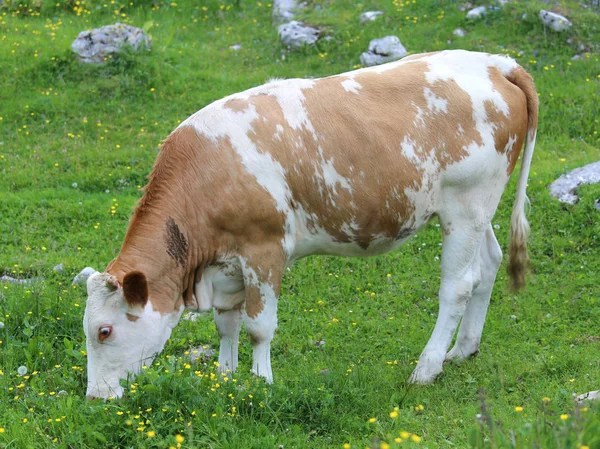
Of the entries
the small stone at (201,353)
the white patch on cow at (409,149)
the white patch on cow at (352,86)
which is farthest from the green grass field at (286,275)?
the white patch on cow at (352,86)

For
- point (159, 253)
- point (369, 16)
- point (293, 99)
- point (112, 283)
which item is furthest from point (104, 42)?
point (112, 283)

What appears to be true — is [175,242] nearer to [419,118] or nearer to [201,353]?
[201,353]

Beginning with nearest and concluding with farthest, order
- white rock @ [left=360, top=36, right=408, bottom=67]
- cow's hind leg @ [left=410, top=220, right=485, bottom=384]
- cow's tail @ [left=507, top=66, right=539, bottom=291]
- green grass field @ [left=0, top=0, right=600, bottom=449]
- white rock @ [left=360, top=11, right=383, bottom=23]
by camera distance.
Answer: green grass field @ [left=0, top=0, right=600, bottom=449]
cow's hind leg @ [left=410, top=220, right=485, bottom=384]
cow's tail @ [left=507, top=66, right=539, bottom=291]
white rock @ [left=360, top=36, right=408, bottom=67]
white rock @ [left=360, top=11, right=383, bottom=23]

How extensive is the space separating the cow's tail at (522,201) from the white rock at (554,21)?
23.9 ft

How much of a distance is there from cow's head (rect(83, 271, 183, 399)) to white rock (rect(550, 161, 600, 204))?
19.0ft

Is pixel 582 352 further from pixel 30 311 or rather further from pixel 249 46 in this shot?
pixel 249 46

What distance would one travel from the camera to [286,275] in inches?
368

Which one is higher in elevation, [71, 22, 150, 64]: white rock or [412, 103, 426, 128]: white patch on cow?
[412, 103, 426, 128]: white patch on cow

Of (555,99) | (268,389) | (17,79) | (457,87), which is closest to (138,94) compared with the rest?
(17,79)

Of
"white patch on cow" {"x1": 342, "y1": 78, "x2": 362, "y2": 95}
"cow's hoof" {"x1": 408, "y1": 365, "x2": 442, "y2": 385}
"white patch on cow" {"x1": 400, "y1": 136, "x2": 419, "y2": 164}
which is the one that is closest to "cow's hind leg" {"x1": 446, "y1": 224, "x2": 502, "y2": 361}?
"cow's hoof" {"x1": 408, "y1": 365, "x2": 442, "y2": 385}

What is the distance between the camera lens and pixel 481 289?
7.69 m

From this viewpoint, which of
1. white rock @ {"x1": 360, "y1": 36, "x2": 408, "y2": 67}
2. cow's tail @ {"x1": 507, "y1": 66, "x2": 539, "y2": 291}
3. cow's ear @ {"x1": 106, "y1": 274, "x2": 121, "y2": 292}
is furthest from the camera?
white rock @ {"x1": 360, "y1": 36, "x2": 408, "y2": 67}

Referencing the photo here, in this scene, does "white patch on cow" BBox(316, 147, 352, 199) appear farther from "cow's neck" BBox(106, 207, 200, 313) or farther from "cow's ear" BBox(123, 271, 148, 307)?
"cow's ear" BBox(123, 271, 148, 307)

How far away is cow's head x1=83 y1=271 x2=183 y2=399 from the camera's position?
19.9 feet
